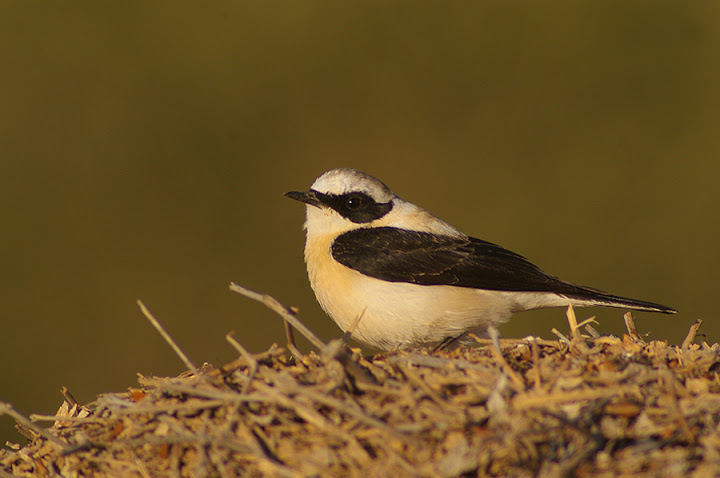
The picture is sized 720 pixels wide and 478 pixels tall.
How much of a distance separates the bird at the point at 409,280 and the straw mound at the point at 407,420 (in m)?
1.69

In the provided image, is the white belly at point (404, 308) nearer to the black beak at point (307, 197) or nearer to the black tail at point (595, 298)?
the black tail at point (595, 298)

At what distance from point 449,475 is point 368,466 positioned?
37cm

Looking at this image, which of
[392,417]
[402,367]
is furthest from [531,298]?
[392,417]

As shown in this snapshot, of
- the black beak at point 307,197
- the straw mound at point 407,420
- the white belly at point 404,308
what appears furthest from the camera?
the black beak at point 307,197

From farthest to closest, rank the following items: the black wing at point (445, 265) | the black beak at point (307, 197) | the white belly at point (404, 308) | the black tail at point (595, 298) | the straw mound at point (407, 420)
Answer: the black beak at point (307, 197)
the black wing at point (445, 265)
the black tail at point (595, 298)
the white belly at point (404, 308)
the straw mound at point (407, 420)

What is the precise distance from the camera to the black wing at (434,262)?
6344mm

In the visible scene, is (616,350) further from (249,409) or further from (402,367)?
(249,409)

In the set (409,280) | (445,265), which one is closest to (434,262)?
(445,265)

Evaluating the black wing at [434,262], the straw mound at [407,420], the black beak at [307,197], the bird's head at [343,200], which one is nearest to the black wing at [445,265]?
the black wing at [434,262]

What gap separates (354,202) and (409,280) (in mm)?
1057

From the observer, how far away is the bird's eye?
7.00 m

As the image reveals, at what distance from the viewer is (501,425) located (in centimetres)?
330

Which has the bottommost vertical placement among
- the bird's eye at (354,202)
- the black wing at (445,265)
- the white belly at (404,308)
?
the white belly at (404,308)

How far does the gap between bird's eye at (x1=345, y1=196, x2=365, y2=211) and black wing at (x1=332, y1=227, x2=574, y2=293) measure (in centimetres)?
28
